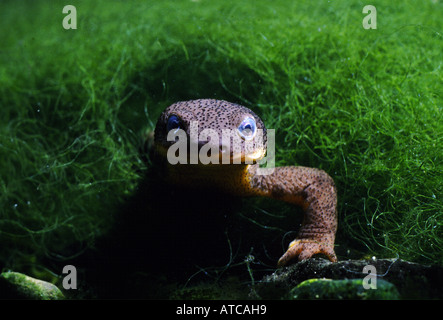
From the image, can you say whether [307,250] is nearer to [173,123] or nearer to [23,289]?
[173,123]

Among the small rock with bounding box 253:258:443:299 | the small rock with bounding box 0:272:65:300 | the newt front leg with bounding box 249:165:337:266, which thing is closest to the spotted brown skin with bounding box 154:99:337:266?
the newt front leg with bounding box 249:165:337:266

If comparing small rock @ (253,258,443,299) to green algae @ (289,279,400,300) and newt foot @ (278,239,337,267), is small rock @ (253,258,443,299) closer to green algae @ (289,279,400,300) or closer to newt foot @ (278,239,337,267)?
green algae @ (289,279,400,300)

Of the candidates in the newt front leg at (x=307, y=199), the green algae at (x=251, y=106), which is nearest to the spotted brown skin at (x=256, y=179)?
the newt front leg at (x=307, y=199)

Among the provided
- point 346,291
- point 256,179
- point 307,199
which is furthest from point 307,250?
point 346,291

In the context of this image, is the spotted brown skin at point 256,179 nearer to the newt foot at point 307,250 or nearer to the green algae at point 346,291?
the newt foot at point 307,250

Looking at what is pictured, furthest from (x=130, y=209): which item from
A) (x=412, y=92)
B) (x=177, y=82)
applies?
(x=412, y=92)
